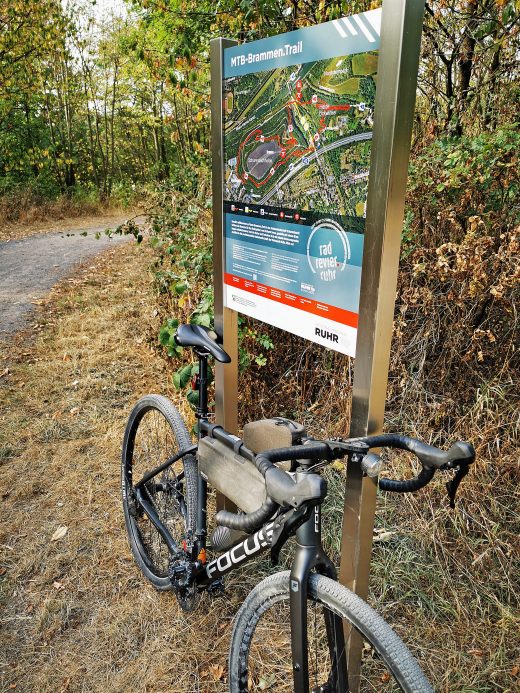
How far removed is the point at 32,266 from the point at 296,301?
326 inches

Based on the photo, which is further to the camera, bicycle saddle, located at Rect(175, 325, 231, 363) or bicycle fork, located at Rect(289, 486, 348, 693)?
bicycle saddle, located at Rect(175, 325, 231, 363)

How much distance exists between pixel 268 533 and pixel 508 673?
128 centimetres

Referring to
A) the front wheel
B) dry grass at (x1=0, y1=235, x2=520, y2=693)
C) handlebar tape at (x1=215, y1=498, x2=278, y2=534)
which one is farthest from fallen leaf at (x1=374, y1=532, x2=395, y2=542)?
handlebar tape at (x1=215, y1=498, x2=278, y2=534)

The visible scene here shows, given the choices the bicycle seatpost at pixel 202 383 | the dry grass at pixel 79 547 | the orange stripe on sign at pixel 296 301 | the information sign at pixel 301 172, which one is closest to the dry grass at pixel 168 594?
the dry grass at pixel 79 547

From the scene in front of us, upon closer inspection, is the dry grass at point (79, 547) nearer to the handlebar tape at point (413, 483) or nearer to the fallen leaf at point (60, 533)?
the fallen leaf at point (60, 533)

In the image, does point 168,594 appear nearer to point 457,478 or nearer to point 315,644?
point 315,644

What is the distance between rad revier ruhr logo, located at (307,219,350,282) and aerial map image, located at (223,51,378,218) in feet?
0.19

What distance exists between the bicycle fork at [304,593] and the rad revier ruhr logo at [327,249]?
768 mm

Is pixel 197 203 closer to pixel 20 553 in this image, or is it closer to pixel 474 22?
pixel 474 22

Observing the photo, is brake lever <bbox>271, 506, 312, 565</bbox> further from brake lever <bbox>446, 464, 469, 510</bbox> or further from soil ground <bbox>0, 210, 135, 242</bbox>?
soil ground <bbox>0, 210, 135, 242</bbox>

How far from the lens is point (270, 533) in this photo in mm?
1659

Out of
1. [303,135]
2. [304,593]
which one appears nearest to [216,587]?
[304,593]

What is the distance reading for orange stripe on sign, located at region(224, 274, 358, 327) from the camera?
177cm

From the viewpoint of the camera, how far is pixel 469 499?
8.91 feet
